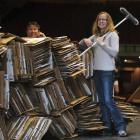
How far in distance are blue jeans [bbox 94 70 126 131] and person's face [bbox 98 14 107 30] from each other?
63 centimetres

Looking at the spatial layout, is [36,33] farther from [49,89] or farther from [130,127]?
[130,127]

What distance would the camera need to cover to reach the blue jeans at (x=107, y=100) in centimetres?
759

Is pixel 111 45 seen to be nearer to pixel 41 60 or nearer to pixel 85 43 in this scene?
pixel 85 43

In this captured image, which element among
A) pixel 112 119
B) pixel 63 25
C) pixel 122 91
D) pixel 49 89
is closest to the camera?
pixel 49 89

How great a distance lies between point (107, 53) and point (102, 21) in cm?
45

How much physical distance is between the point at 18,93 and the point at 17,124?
39 centimetres

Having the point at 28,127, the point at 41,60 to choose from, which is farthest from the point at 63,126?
the point at 41,60

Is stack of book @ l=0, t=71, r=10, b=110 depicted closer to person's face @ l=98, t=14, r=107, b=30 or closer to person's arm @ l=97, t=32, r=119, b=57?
person's arm @ l=97, t=32, r=119, b=57

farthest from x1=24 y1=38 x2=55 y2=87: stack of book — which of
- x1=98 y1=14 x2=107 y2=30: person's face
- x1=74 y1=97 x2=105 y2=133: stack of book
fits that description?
x1=98 y1=14 x2=107 y2=30: person's face

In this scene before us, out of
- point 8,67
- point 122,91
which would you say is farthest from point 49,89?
point 122,91

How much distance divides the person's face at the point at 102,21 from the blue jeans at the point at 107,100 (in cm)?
63

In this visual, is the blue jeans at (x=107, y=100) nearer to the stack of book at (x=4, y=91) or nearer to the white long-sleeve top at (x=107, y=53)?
the white long-sleeve top at (x=107, y=53)

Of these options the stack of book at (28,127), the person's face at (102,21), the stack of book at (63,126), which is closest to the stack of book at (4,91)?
the stack of book at (28,127)

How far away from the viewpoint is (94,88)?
7.86m
